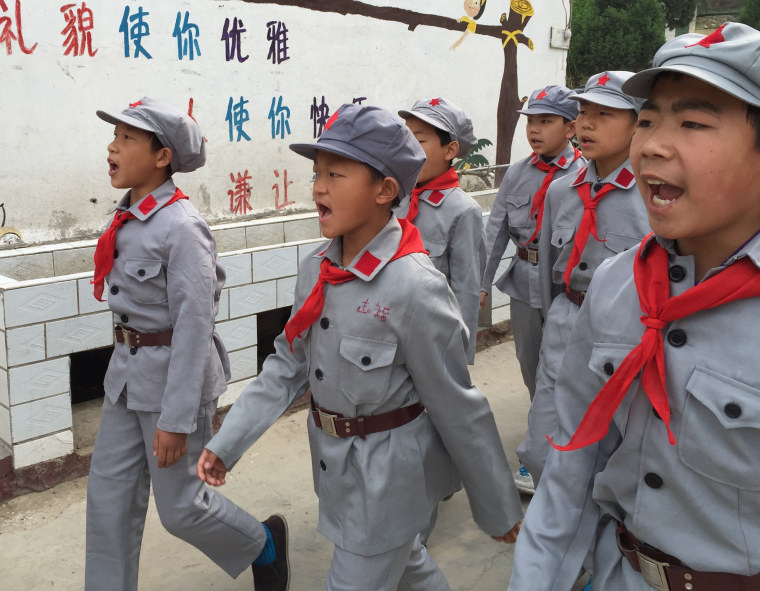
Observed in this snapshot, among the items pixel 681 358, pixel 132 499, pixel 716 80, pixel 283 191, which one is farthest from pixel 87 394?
pixel 716 80

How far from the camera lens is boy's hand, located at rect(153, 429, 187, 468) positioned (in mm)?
2920

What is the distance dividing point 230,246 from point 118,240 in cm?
257

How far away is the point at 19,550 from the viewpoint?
3.69 metres

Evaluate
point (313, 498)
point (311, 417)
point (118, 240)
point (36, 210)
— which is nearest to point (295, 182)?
point (36, 210)

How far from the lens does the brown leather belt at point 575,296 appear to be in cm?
360

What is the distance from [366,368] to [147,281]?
1.00 m

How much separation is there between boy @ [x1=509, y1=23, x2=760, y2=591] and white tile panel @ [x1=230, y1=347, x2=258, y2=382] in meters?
3.39

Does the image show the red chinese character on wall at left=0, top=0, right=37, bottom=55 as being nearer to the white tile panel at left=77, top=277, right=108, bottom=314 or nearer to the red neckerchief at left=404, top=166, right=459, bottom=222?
the white tile panel at left=77, top=277, right=108, bottom=314

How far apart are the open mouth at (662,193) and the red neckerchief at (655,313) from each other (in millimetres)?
156

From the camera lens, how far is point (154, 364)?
304cm

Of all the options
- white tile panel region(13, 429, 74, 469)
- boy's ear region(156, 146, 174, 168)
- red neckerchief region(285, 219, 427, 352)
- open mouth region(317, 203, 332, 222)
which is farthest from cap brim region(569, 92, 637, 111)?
white tile panel region(13, 429, 74, 469)

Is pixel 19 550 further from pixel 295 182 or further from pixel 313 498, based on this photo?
pixel 295 182

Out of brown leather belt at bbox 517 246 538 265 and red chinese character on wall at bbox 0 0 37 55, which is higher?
red chinese character on wall at bbox 0 0 37 55

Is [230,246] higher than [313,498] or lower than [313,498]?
higher
